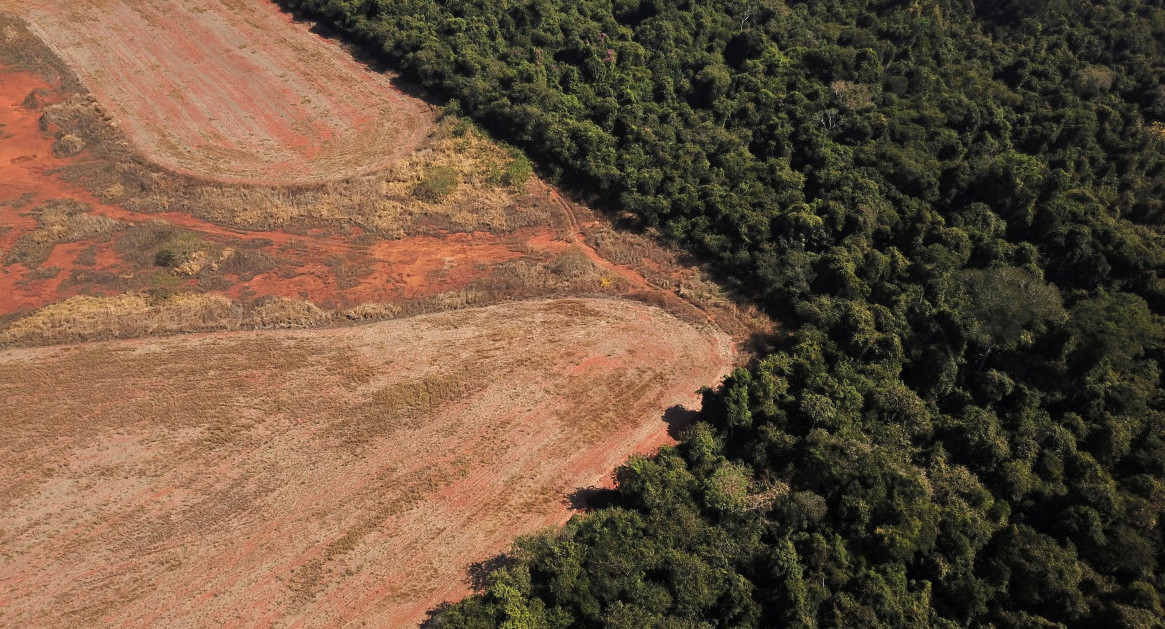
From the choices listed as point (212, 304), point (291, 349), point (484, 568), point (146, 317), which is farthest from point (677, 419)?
point (146, 317)

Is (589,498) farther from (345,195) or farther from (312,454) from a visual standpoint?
(345,195)

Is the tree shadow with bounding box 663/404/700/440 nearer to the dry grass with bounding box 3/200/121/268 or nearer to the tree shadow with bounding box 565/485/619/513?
the tree shadow with bounding box 565/485/619/513

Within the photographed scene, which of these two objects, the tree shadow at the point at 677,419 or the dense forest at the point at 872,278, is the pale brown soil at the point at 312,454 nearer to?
the tree shadow at the point at 677,419

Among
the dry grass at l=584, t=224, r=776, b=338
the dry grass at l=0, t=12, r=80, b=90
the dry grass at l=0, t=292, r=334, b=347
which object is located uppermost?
the dry grass at l=584, t=224, r=776, b=338

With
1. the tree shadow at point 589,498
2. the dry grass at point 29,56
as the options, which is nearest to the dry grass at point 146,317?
the tree shadow at point 589,498

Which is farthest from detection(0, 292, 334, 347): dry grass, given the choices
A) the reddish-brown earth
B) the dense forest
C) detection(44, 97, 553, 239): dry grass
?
the dense forest
